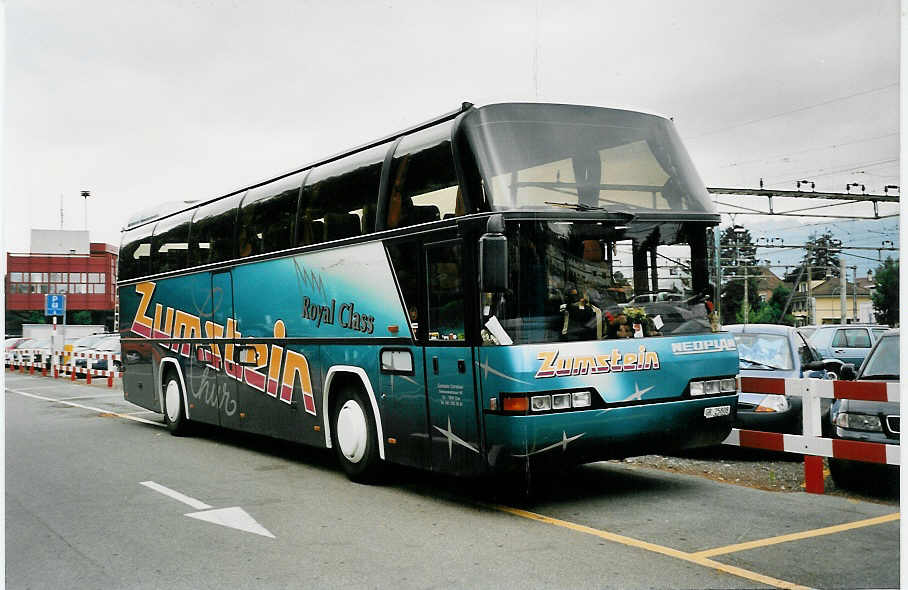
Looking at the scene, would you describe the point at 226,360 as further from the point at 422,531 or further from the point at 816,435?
the point at 816,435

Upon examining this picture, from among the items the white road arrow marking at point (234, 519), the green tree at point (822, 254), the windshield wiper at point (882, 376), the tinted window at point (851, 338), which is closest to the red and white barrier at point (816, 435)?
the windshield wiper at point (882, 376)

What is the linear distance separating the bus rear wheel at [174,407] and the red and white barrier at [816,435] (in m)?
8.55

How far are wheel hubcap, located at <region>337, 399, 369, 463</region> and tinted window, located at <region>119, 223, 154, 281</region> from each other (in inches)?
271

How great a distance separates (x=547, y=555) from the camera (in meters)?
6.07

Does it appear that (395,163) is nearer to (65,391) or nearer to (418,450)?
(418,450)

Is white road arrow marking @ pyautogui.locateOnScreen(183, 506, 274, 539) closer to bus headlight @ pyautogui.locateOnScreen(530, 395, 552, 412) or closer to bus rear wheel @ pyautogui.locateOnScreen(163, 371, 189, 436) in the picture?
bus headlight @ pyautogui.locateOnScreen(530, 395, 552, 412)

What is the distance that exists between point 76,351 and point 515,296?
1154 inches

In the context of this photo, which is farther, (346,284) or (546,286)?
(346,284)

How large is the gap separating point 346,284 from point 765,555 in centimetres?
485

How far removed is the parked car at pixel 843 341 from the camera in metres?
23.6

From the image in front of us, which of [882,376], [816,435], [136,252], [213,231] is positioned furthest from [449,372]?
[136,252]

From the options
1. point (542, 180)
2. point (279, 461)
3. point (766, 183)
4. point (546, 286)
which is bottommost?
point (279, 461)

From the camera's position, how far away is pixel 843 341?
24109 mm

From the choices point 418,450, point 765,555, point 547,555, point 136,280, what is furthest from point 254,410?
point 765,555
